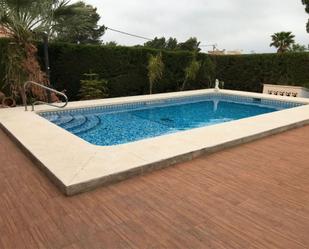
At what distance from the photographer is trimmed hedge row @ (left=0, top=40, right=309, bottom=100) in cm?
1071

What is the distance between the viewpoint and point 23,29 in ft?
27.4

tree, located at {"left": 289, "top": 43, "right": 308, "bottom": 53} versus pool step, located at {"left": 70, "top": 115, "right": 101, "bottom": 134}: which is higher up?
tree, located at {"left": 289, "top": 43, "right": 308, "bottom": 53}

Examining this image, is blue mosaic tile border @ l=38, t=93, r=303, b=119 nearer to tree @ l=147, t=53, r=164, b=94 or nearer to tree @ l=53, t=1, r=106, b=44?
tree @ l=147, t=53, r=164, b=94

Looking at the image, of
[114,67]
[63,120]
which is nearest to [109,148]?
[63,120]

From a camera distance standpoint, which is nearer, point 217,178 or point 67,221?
point 67,221

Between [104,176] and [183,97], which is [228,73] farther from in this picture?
[104,176]

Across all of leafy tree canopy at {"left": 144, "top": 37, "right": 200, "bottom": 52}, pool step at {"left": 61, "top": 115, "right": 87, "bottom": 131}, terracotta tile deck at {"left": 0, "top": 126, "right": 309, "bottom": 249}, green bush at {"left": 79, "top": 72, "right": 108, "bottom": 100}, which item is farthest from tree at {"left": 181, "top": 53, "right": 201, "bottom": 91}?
leafy tree canopy at {"left": 144, "top": 37, "right": 200, "bottom": 52}

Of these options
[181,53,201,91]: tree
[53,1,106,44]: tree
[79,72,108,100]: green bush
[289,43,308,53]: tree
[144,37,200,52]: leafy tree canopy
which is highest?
[144,37,200,52]: leafy tree canopy

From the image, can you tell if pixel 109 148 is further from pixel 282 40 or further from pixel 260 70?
pixel 282 40

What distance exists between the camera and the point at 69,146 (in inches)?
186

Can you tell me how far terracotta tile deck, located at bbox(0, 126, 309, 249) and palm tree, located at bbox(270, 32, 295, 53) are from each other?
16.5 metres

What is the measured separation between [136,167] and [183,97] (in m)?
8.87

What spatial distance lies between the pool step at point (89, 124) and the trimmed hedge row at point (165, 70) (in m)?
2.95

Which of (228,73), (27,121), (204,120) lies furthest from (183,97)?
(27,121)
